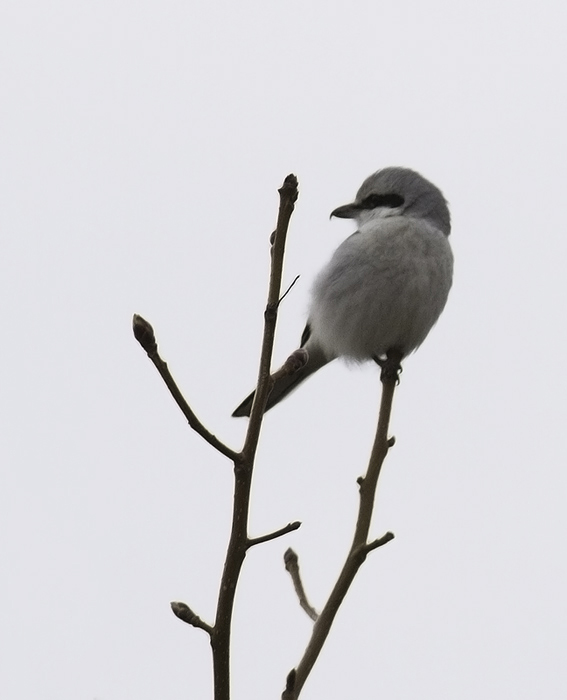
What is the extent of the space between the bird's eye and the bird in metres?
0.07

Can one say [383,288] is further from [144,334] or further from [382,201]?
[144,334]

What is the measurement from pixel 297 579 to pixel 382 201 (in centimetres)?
309

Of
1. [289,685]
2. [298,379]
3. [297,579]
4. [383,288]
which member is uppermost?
[298,379]

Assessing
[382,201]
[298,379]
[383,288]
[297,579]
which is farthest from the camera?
[298,379]

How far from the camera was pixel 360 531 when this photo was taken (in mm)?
1981

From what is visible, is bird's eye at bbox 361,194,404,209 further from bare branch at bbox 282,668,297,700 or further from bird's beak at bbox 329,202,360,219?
bare branch at bbox 282,668,297,700

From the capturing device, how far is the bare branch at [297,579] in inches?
89.5

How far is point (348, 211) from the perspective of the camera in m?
5.18

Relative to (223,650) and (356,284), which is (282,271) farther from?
(356,284)

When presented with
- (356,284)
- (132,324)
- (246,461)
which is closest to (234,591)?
(246,461)

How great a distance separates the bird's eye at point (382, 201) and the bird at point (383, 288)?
2.7 inches

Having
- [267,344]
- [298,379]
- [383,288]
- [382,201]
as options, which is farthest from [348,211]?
[267,344]

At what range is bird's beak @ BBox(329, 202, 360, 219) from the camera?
516cm

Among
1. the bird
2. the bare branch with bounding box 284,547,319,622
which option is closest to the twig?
the bare branch with bounding box 284,547,319,622
